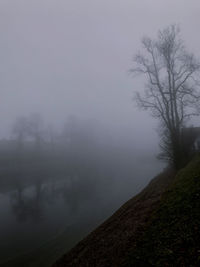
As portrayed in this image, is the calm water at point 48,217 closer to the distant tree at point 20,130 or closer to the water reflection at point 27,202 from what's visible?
the water reflection at point 27,202

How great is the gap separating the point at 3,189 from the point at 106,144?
2383 inches

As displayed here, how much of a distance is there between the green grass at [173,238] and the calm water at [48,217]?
5.39 meters

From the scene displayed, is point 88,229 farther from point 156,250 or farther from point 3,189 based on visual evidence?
point 3,189

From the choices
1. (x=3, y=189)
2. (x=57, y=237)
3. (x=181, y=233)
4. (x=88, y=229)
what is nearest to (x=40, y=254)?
(x=57, y=237)

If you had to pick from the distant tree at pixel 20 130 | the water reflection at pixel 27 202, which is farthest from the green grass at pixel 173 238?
the distant tree at pixel 20 130

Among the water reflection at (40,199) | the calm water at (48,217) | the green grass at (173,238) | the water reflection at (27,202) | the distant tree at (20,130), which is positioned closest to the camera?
the green grass at (173,238)

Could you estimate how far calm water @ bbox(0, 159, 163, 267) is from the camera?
325 inches

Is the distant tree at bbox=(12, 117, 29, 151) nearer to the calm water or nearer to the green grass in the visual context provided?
the calm water

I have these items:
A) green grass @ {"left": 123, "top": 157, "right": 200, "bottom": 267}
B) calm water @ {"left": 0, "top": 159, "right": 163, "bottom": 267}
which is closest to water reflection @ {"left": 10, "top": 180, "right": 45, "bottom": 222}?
calm water @ {"left": 0, "top": 159, "right": 163, "bottom": 267}

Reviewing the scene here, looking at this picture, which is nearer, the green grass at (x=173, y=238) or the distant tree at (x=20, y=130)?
the green grass at (x=173, y=238)

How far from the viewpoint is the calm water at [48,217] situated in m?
8.25

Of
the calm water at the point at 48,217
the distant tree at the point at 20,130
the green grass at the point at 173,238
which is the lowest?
the calm water at the point at 48,217

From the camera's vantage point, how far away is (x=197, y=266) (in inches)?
114

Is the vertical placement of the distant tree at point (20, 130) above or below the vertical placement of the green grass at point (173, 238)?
above
